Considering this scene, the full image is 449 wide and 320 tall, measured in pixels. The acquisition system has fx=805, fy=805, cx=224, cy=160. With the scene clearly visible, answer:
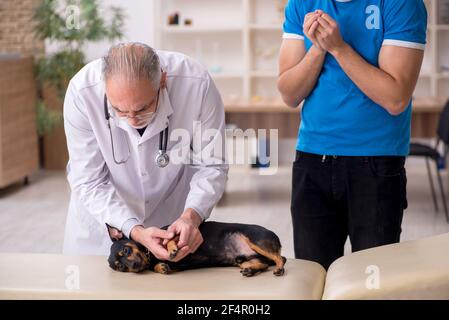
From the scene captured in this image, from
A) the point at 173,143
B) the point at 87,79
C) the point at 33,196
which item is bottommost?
the point at 33,196

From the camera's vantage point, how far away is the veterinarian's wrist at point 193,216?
198cm

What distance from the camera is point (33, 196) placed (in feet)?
20.4

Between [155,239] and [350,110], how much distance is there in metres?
0.69

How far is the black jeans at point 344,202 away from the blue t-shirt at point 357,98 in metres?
0.04

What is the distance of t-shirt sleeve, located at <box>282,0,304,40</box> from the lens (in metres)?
2.28

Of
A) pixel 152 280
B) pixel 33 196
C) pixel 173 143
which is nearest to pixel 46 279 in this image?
pixel 152 280

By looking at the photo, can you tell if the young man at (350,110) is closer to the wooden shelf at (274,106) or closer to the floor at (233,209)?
the floor at (233,209)

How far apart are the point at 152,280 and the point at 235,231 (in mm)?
242

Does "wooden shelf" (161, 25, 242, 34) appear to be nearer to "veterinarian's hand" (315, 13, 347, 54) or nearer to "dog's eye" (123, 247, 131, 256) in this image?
"veterinarian's hand" (315, 13, 347, 54)

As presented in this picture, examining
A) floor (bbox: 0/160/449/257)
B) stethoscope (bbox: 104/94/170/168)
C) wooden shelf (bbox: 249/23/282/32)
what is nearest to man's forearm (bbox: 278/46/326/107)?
stethoscope (bbox: 104/94/170/168)

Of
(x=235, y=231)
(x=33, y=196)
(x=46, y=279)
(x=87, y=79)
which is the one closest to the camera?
(x=46, y=279)

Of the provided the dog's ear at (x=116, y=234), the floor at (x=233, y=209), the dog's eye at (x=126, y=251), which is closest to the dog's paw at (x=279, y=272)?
the dog's eye at (x=126, y=251)
